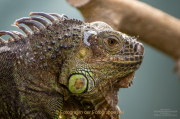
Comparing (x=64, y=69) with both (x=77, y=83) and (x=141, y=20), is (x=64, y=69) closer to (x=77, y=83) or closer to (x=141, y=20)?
(x=77, y=83)

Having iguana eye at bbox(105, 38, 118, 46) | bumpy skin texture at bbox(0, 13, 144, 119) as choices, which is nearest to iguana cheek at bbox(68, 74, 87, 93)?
bumpy skin texture at bbox(0, 13, 144, 119)

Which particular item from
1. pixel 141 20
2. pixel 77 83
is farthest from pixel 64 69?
pixel 141 20

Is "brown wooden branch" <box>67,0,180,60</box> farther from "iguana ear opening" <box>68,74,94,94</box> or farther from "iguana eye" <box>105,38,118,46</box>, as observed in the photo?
"iguana ear opening" <box>68,74,94,94</box>

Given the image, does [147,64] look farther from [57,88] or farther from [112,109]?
[57,88]

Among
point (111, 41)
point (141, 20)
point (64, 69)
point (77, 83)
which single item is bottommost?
point (77, 83)

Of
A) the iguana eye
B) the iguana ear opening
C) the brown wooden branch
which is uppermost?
the brown wooden branch

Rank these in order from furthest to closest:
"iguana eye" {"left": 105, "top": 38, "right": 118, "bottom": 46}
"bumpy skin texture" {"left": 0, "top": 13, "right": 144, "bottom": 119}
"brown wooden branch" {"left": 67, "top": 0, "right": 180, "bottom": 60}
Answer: "brown wooden branch" {"left": 67, "top": 0, "right": 180, "bottom": 60} < "iguana eye" {"left": 105, "top": 38, "right": 118, "bottom": 46} < "bumpy skin texture" {"left": 0, "top": 13, "right": 144, "bottom": 119}

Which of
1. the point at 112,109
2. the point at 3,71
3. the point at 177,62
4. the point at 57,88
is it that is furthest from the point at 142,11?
the point at 3,71
